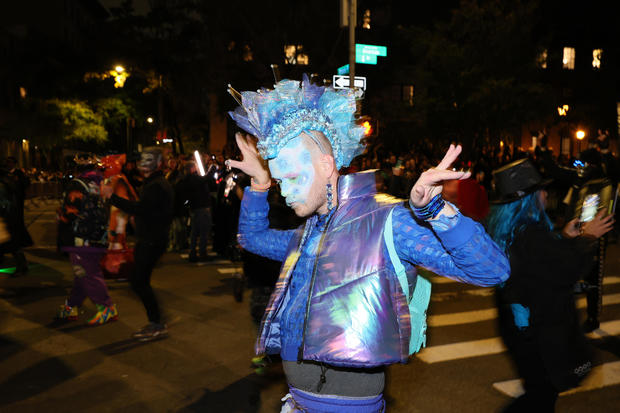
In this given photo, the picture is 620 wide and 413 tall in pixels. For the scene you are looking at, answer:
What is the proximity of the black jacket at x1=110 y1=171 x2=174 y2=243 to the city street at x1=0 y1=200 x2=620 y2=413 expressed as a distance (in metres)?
1.18

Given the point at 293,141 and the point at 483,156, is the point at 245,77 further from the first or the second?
the point at 293,141

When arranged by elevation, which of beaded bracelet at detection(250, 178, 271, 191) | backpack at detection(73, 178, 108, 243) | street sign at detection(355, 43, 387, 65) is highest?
street sign at detection(355, 43, 387, 65)

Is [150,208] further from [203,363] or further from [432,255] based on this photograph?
[432,255]

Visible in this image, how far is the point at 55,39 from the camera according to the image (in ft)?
107

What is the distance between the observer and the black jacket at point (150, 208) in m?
5.87

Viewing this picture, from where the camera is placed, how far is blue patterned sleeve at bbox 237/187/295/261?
2709mm

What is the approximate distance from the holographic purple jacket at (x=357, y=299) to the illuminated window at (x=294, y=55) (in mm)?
25181

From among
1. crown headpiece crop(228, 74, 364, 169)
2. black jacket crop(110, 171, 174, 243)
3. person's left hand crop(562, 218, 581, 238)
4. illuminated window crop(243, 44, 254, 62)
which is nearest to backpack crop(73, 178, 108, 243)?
black jacket crop(110, 171, 174, 243)

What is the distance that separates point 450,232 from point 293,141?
A: 2.62 feet

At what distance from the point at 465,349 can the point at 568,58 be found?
41.8m

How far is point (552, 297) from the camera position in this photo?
3.21m

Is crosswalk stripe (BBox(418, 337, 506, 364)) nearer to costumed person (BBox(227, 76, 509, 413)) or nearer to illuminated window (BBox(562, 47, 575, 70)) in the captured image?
costumed person (BBox(227, 76, 509, 413))

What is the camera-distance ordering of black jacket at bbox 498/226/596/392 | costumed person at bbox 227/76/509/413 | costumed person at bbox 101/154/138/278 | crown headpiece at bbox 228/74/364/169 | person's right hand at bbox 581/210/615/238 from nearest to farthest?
costumed person at bbox 227/76/509/413
crown headpiece at bbox 228/74/364/169
black jacket at bbox 498/226/596/392
person's right hand at bbox 581/210/615/238
costumed person at bbox 101/154/138/278

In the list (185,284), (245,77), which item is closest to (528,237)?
(185,284)
